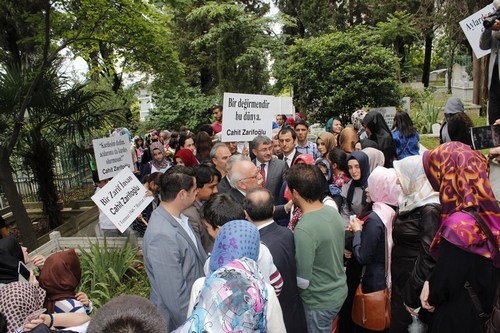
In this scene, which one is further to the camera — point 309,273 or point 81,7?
point 81,7

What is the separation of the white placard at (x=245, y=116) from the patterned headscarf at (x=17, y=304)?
3.57 metres

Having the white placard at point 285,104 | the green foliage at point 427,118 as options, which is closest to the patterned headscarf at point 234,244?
the white placard at point 285,104

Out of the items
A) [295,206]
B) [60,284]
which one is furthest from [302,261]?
[60,284]

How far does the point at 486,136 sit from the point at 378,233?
1418mm

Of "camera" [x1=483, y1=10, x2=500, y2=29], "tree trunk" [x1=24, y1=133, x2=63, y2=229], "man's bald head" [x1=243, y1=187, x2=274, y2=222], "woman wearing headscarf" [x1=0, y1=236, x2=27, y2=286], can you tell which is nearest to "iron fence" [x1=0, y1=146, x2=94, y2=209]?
"tree trunk" [x1=24, y1=133, x2=63, y2=229]

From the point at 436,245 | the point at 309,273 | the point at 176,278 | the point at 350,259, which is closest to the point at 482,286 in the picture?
the point at 436,245

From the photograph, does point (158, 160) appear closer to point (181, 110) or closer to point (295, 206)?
point (295, 206)

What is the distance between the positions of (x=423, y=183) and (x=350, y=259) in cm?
106

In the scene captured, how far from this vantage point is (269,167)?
517 centimetres

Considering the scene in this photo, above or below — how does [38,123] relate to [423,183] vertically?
above

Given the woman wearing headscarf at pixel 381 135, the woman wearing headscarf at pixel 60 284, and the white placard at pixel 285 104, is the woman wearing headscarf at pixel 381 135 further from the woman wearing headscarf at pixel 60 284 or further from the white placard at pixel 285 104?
the white placard at pixel 285 104

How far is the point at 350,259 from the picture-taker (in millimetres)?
3605

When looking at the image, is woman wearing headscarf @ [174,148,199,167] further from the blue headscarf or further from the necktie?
the blue headscarf

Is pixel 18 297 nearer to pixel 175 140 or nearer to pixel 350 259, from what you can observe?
pixel 350 259
